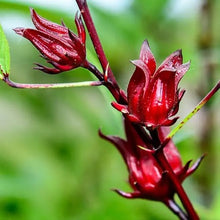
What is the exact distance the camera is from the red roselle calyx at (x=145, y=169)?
2.44ft

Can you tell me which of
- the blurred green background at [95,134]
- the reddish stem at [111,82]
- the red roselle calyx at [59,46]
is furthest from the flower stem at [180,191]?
the blurred green background at [95,134]

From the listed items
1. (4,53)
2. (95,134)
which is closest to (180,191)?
(4,53)

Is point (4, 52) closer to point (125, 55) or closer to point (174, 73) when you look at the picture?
point (174, 73)

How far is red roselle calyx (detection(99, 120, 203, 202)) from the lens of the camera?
0.74 m

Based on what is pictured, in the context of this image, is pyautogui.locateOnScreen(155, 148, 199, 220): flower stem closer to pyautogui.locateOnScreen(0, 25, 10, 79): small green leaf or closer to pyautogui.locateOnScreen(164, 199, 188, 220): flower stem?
pyautogui.locateOnScreen(164, 199, 188, 220): flower stem

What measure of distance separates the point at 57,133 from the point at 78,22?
115 centimetres

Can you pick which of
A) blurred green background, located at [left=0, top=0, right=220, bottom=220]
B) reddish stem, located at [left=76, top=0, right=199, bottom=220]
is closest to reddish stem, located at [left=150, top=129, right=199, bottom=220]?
reddish stem, located at [left=76, top=0, right=199, bottom=220]

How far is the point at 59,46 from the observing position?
649mm

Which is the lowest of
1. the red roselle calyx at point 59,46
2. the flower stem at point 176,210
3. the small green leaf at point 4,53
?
the flower stem at point 176,210

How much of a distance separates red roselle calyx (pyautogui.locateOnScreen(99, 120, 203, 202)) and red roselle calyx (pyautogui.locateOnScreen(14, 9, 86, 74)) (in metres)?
0.13

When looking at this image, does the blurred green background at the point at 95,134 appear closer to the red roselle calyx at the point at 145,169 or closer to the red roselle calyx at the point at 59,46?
the red roselle calyx at the point at 145,169

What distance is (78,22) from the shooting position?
25.8 inches

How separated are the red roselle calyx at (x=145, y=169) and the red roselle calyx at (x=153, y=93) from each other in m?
0.10

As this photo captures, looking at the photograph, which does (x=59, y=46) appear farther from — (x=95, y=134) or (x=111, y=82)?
(x=95, y=134)
